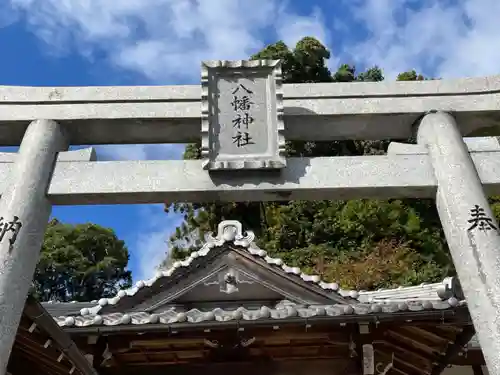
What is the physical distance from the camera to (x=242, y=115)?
4.54 metres

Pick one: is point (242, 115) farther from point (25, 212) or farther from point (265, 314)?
point (265, 314)

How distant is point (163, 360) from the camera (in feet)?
21.6

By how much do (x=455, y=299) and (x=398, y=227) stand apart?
16.3m

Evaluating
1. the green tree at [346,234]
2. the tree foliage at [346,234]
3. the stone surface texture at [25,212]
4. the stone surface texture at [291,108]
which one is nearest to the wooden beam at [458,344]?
the stone surface texture at [291,108]

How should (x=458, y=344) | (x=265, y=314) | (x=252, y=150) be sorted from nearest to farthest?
(x=252, y=150) < (x=265, y=314) < (x=458, y=344)

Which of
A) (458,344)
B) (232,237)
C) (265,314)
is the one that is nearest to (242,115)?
(265,314)

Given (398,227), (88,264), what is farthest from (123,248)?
(398,227)

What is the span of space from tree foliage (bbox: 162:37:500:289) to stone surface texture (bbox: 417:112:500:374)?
14.3 metres

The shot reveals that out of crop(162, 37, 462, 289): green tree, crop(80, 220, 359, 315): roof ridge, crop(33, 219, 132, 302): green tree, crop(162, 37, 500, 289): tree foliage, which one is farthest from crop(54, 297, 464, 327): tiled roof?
crop(33, 219, 132, 302): green tree

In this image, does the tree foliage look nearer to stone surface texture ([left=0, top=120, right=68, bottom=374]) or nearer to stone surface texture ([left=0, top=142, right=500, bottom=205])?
stone surface texture ([left=0, top=142, right=500, bottom=205])

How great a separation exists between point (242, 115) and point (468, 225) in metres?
1.97

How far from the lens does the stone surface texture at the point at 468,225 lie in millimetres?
3480

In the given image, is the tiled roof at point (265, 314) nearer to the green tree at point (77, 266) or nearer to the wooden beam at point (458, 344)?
the wooden beam at point (458, 344)

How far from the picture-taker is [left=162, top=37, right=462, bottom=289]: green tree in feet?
62.1
